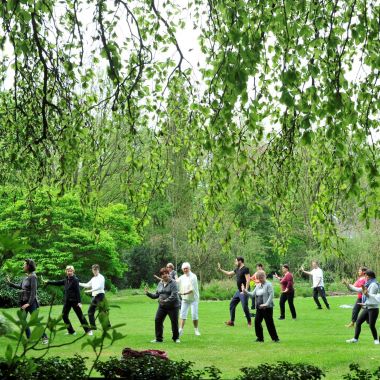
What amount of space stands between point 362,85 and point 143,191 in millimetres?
2357

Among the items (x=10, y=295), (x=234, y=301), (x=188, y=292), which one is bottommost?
(x=10, y=295)

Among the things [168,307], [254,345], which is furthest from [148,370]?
[168,307]

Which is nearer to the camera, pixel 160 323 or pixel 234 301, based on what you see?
pixel 160 323

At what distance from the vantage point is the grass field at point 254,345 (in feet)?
34.2

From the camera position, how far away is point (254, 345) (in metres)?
12.4

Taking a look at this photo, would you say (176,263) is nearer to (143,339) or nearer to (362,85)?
(143,339)

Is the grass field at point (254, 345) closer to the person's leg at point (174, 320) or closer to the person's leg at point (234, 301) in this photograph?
the person's leg at point (174, 320)

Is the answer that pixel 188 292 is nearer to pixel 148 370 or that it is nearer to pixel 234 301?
pixel 234 301

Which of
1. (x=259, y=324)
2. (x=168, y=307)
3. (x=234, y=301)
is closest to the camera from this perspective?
(x=259, y=324)

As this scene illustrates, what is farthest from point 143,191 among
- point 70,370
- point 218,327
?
Result: point 218,327

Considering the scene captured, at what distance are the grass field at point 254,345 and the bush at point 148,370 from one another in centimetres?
194

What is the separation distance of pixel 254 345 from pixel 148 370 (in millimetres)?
7048

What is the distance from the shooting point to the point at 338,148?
515 cm

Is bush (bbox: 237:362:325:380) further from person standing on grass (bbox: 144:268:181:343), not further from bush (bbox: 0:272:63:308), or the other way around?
bush (bbox: 0:272:63:308)
